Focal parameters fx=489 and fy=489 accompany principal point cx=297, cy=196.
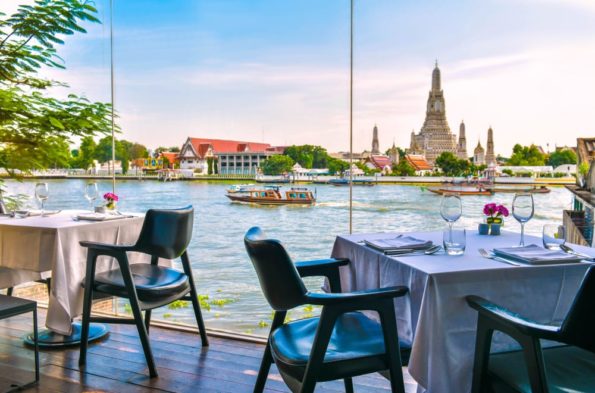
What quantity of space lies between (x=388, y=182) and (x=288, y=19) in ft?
7.28

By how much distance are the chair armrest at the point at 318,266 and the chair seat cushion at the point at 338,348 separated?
0.21 meters

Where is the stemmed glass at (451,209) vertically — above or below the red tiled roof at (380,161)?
below

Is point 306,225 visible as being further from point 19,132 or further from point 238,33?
point 19,132

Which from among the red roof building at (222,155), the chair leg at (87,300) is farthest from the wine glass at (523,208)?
the red roof building at (222,155)

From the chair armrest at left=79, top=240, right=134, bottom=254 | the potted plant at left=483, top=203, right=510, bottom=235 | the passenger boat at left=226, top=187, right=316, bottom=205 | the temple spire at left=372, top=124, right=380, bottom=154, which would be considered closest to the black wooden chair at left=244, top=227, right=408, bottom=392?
the potted plant at left=483, top=203, right=510, bottom=235

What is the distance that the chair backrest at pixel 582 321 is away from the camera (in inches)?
43.9

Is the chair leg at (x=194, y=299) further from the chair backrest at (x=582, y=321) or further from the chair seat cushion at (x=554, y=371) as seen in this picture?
the chair backrest at (x=582, y=321)

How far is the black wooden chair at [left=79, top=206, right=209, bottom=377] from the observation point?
2400 mm

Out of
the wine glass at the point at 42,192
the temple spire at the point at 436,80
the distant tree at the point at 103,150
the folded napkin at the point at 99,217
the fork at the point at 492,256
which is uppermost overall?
the temple spire at the point at 436,80

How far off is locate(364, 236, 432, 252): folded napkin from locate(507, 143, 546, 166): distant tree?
243cm

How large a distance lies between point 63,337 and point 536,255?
260 centimetres

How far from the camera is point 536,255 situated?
1.62 m

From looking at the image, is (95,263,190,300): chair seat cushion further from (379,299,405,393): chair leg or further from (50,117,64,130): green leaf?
(50,117,64,130): green leaf

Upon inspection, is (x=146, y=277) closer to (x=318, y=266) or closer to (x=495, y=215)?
(x=318, y=266)
